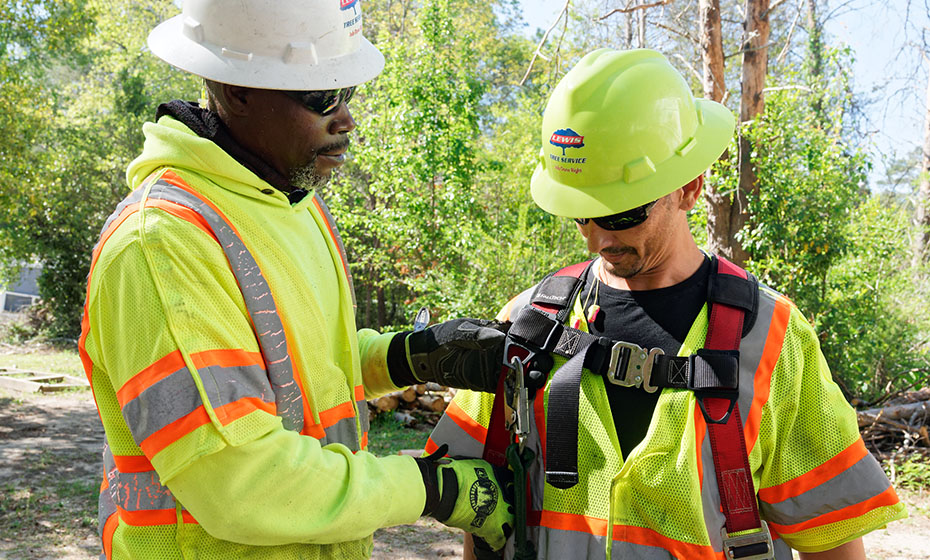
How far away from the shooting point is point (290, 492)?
1643mm

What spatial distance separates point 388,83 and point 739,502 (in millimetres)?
11129

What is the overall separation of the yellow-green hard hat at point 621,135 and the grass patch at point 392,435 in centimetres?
598

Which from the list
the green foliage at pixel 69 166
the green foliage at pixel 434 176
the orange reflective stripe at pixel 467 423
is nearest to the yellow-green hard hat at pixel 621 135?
the orange reflective stripe at pixel 467 423

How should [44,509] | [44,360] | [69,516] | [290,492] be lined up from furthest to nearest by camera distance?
[44,360], [44,509], [69,516], [290,492]

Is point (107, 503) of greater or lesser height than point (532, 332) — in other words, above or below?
below

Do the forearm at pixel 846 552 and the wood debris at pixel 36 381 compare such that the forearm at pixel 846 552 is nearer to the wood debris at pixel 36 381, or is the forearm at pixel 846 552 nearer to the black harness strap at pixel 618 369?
the black harness strap at pixel 618 369

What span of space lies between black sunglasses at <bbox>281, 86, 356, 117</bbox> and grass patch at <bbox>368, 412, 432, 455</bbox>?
591 cm

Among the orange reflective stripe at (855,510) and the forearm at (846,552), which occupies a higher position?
the orange reflective stripe at (855,510)

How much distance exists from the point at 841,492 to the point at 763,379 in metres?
0.34

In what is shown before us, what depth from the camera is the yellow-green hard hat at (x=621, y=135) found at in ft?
6.28

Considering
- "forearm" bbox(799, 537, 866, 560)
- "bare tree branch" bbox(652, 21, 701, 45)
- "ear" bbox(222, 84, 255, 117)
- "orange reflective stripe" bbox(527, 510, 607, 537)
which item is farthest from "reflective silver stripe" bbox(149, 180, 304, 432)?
"bare tree branch" bbox(652, 21, 701, 45)

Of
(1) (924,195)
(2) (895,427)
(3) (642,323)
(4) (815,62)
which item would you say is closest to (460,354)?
(3) (642,323)

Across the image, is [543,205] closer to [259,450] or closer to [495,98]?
[259,450]

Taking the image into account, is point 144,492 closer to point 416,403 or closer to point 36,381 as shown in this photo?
point 416,403
